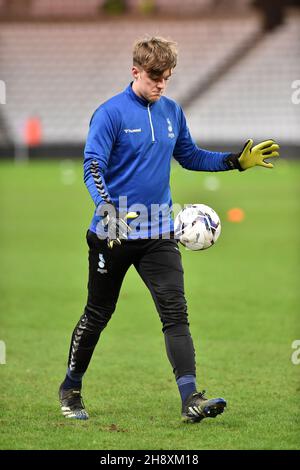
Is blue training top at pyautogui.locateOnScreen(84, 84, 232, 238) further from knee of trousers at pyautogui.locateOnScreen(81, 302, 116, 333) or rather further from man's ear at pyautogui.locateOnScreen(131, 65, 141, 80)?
knee of trousers at pyautogui.locateOnScreen(81, 302, 116, 333)

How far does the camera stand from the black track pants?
6324 millimetres

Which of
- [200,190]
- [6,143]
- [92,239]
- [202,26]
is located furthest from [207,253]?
[202,26]

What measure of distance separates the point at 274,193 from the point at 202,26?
15.8 m

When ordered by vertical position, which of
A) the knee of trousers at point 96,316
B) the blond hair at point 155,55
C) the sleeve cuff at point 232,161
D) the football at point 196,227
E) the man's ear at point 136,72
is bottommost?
the knee of trousers at point 96,316

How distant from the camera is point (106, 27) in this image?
37.0 metres

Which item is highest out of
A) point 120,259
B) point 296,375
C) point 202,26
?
point 202,26

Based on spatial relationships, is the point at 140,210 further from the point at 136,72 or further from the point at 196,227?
the point at 136,72

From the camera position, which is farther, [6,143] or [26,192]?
[6,143]

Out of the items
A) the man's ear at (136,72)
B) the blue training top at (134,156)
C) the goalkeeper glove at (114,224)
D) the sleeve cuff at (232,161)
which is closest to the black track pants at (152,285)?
the blue training top at (134,156)

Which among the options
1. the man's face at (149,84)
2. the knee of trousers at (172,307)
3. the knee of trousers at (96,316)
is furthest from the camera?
the knee of trousers at (96,316)

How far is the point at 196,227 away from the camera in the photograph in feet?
21.9

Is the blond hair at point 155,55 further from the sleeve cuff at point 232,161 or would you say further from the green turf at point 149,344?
the green turf at point 149,344

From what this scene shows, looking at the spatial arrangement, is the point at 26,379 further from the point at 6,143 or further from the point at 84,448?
the point at 6,143

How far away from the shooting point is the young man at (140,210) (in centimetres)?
612
